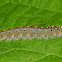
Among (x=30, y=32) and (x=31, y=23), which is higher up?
(x=31, y=23)

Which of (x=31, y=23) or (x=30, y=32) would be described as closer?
(x=31, y=23)

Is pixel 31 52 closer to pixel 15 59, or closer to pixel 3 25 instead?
pixel 15 59

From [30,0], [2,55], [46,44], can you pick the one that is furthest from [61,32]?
[2,55]

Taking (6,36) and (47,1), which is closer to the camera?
(47,1)

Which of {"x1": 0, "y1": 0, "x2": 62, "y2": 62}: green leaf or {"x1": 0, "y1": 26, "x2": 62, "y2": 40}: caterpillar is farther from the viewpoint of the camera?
{"x1": 0, "y1": 26, "x2": 62, "y2": 40}: caterpillar

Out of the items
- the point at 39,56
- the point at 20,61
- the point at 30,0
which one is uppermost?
the point at 30,0
